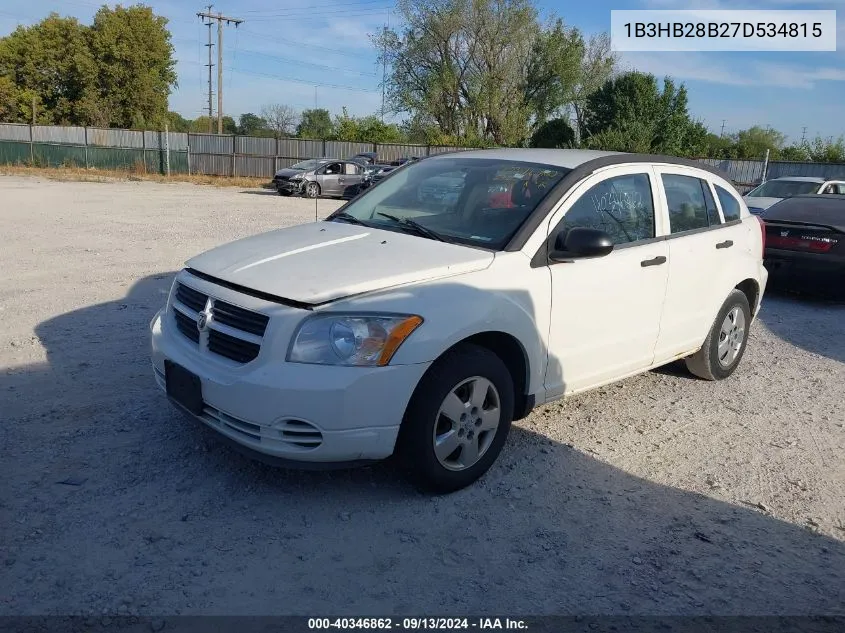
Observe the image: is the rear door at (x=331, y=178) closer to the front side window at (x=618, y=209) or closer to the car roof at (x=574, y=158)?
the car roof at (x=574, y=158)

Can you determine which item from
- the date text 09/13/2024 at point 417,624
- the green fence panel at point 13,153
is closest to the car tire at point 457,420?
the date text 09/13/2024 at point 417,624

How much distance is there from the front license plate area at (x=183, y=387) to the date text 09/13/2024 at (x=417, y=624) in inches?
49.8

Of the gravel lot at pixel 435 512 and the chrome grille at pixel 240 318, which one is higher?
the chrome grille at pixel 240 318

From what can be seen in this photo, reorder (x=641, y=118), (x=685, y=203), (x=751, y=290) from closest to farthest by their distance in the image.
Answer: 1. (x=685, y=203)
2. (x=751, y=290)
3. (x=641, y=118)

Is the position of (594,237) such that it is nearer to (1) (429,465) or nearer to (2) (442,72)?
(1) (429,465)

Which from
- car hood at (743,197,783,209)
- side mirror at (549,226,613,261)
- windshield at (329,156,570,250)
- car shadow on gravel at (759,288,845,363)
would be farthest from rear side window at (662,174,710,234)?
car hood at (743,197,783,209)

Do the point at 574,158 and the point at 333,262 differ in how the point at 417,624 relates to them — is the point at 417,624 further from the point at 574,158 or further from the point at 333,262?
the point at 574,158

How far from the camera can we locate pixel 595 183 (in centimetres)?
437

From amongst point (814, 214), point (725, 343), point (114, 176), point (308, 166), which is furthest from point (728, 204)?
point (114, 176)

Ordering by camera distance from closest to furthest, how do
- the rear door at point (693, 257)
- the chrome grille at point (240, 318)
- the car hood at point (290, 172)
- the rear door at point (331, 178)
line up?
the chrome grille at point (240, 318) → the rear door at point (693, 257) → the car hood at point (290, 172) → the rear door at point (331, 178)

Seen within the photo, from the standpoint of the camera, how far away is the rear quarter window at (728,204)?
559 centimetres

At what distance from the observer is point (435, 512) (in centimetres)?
351

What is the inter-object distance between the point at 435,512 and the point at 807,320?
21.1 ft

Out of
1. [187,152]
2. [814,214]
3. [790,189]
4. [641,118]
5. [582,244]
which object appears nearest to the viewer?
[582,244]
